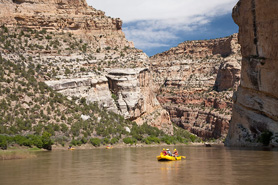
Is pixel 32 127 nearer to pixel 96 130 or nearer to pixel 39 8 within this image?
pixel 96 130

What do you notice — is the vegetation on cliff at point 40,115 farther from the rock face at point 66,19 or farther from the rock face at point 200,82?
the rock face at point 200,82

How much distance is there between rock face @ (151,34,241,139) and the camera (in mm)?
118006

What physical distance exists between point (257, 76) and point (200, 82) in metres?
93.2

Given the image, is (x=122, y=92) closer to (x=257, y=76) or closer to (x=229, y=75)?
(x=257, y=76)

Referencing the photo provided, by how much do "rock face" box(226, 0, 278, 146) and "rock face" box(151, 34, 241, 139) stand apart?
61.6 meters

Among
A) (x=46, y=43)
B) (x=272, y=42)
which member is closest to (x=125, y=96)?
(x=46, y=43)

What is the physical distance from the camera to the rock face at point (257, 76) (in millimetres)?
40281

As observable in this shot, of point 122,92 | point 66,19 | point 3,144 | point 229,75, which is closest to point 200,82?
point 229,75

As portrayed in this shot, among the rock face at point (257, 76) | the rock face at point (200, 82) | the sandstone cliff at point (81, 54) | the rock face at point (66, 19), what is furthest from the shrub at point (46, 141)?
the rock face at point (200, 82)

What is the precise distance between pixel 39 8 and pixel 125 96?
31725mm

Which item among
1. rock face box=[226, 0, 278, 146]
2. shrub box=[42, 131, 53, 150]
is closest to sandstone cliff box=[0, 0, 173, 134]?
shrub box=[42, 131, 53, 150]

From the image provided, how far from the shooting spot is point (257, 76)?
44000 millimetres

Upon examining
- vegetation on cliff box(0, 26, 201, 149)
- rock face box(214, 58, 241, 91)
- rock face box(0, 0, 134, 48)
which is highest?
rock face box(0, 0, 134, 48)

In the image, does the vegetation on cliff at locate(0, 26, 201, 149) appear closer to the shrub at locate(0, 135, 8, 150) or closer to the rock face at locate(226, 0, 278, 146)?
the shrub at locate(0, 135, 8, 150)
